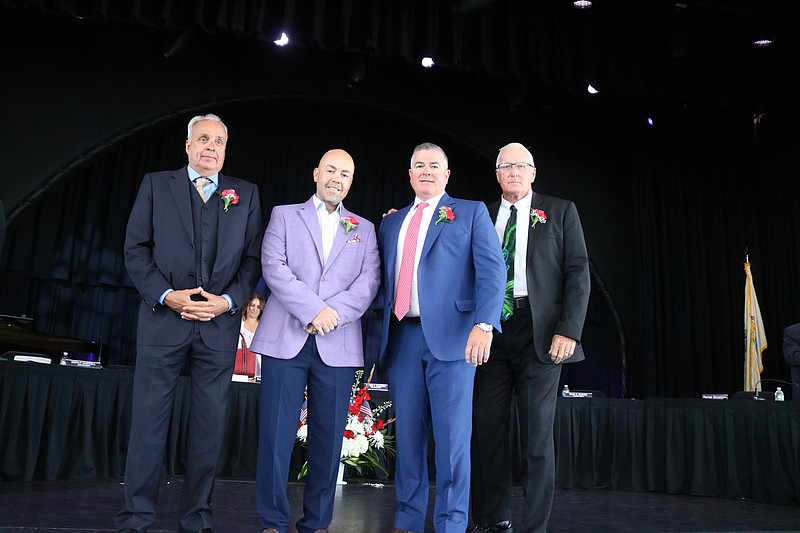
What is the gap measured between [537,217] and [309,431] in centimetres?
135

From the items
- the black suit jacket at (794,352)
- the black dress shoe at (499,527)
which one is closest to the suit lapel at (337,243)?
the black dress shoe at (499,527)

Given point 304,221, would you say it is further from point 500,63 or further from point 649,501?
point 500,63

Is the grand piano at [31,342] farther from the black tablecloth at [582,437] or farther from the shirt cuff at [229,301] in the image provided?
the shirt cuff at [229,301]

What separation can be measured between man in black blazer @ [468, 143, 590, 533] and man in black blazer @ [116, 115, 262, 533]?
1105 mm

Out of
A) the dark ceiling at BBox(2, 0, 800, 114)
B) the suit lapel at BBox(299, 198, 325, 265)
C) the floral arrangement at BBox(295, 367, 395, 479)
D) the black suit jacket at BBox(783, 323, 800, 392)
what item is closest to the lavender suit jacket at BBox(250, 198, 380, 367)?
the suit lapel at BBox(299, 198, 325, 265)

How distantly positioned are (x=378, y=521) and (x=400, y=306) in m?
1.10

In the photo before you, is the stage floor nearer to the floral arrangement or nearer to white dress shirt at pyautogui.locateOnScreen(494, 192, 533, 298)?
the floral arrangement

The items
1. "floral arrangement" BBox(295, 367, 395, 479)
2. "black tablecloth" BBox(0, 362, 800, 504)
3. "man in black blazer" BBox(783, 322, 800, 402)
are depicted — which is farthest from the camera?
"man in black blazer" BBox(783, 322, 800, 402)

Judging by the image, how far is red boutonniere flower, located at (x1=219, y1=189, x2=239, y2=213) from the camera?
287cm

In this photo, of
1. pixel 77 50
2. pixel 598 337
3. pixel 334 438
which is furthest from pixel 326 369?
pixel 598 337

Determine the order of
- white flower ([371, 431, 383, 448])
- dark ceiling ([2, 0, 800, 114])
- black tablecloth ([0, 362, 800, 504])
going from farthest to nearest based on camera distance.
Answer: dark ceiling ([2, 0, 800, 114]) → white flower ([371, 431, 383, 448]) → black tablecloth ([0, 362, 800, 504])

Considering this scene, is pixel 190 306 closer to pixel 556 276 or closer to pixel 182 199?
pixel 182 199

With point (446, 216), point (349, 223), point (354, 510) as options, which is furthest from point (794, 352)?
point (349, 223)

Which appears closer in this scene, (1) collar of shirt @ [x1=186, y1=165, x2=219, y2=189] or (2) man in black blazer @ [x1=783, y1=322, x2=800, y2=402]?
(1) collar of shirt @ [x1=186, y1=165, x2=219, y2=189]
